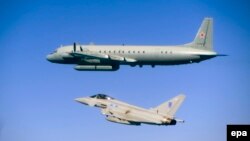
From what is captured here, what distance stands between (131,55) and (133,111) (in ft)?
28.2

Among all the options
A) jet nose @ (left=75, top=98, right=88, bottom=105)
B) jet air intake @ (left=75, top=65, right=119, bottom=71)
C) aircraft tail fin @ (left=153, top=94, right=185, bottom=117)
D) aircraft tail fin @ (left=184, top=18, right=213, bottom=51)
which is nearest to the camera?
jet air intake @ (left=75, top=65, right=119, bottom=71)

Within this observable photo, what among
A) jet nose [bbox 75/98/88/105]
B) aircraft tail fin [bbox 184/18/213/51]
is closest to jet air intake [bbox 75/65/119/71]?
jet nose [bbox 75/98/88/105]

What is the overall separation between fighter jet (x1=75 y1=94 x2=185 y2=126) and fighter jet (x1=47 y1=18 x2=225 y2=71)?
6829 millimetres

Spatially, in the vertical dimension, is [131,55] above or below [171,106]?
above

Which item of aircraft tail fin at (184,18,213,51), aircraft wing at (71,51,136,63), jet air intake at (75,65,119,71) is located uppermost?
aircraft tail fin at (184,18,213,51)

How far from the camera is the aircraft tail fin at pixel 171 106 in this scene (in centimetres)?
7562

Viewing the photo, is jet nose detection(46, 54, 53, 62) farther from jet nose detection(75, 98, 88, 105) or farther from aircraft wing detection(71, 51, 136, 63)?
jet nose detection(75, 98, 88, 105)

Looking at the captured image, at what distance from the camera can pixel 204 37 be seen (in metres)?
73.4

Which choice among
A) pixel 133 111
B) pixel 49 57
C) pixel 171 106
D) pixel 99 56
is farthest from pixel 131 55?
pixel 49 57

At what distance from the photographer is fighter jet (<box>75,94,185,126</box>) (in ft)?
234

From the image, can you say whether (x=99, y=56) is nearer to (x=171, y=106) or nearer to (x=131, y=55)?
(x=131, y=55)

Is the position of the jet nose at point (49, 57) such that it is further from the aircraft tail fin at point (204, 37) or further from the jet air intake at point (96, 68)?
the aircraft tail fin at point (204, 37)

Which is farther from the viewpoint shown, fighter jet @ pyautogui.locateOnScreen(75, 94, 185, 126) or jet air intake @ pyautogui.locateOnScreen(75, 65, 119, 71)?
fighter jet @ pyautogui.locateOnScreen(75, 94, 185, 126)

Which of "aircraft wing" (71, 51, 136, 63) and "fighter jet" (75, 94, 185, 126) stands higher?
"aircraft wing" (71, 51, 136, 63)
